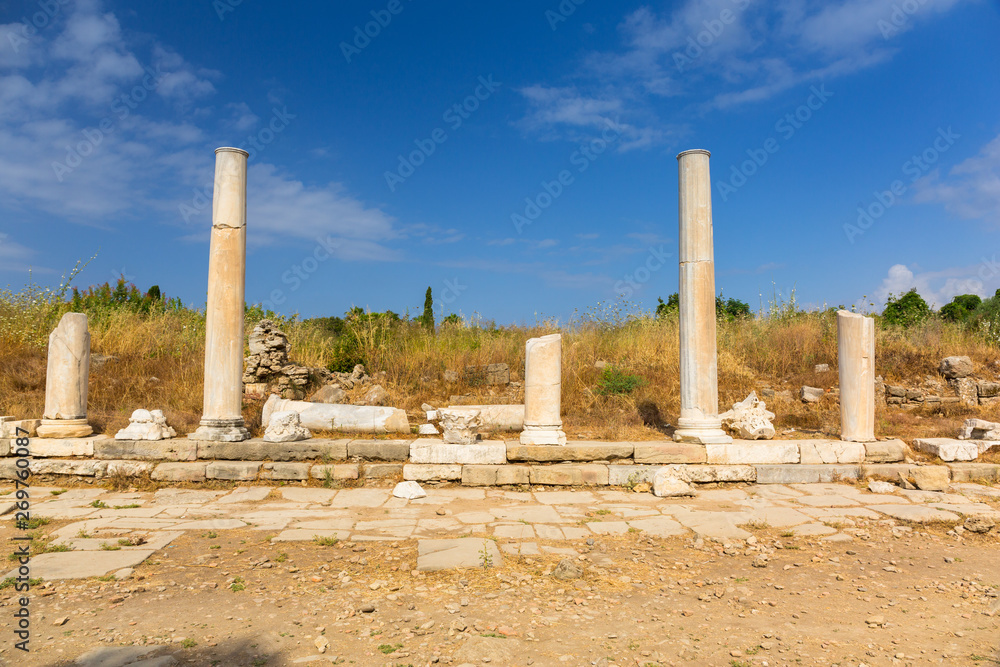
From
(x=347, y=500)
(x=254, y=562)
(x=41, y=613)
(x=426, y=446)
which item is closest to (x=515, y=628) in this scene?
(x=254, y=562)

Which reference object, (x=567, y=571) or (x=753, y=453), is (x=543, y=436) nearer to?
(x=753, y=453)

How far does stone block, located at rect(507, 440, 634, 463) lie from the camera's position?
724cm

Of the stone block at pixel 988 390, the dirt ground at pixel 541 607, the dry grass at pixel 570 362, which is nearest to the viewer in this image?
the dirt ground at pixel 541 607

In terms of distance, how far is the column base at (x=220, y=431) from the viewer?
295 inches

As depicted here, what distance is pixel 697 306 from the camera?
25.9 feet

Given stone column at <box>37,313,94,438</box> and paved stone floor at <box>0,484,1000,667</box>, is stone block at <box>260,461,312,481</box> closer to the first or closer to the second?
paved stone floor at <box>0,484,1000,667</box>

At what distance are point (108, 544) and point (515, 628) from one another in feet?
11.8

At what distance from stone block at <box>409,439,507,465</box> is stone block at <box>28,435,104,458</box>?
413 centimetres

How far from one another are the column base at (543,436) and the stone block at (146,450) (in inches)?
165

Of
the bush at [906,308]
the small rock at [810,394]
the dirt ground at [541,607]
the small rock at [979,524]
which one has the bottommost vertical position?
the dirt ground at [541,607]

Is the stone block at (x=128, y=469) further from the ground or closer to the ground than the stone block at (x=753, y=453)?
closer to the ground

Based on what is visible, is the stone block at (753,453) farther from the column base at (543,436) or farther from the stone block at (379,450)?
the stone block at (379,450)

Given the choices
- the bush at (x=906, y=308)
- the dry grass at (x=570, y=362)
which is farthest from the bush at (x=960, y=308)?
the dry grass at (x=570, y=362)

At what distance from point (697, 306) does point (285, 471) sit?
570cm
